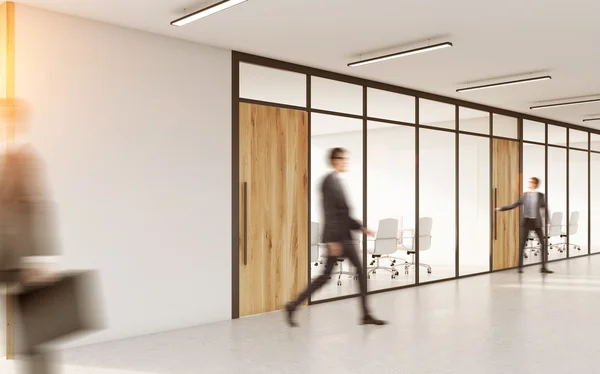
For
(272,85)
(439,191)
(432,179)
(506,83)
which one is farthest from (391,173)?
(272,85)

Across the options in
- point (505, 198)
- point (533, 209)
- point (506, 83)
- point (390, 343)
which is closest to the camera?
point (390, 343)

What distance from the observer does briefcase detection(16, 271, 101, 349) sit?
2.72 metres

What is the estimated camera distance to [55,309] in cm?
275

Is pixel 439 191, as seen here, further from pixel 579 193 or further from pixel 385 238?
pixel 385 238

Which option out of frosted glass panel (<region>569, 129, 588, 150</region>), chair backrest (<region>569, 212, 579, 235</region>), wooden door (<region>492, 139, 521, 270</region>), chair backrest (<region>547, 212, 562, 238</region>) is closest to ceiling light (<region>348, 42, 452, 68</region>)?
wooden door (<region>492, 139, 521, 270</region>)

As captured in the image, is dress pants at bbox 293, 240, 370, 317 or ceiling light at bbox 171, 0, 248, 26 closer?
ceiling light at bbox 171, 0, 248, 26

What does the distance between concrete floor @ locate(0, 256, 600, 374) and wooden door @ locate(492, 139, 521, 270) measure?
3.25 meters

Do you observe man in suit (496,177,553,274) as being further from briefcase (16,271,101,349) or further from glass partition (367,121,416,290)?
briefcase (16,271,101,349)

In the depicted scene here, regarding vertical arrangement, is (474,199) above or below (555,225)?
above

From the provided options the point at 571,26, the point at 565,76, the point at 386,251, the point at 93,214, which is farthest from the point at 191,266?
the point at 565,76

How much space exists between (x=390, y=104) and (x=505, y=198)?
304 centimetres

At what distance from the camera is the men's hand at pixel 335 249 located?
211 inches

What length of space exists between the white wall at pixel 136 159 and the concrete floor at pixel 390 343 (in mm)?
430

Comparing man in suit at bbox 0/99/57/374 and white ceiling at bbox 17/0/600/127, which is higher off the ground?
white ceiling at bbox 17/0/600/127
